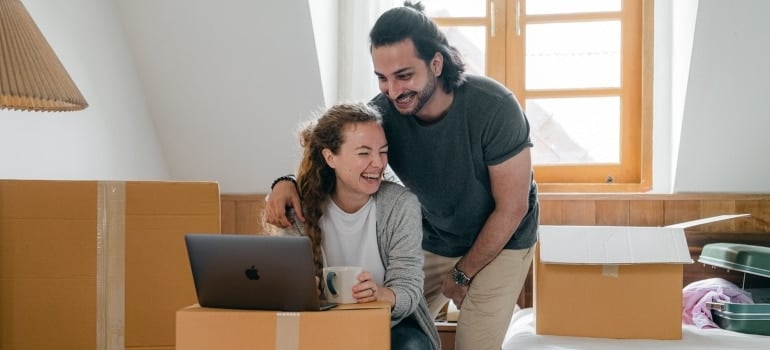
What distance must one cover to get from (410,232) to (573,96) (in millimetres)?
1455

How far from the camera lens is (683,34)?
266cm

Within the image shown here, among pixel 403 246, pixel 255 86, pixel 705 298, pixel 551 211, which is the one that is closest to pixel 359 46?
pixel 255 86

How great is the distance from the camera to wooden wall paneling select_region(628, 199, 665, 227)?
2824 mm

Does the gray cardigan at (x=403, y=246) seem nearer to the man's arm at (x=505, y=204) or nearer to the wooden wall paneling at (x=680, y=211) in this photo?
the man's arm at (x=505, y=204)

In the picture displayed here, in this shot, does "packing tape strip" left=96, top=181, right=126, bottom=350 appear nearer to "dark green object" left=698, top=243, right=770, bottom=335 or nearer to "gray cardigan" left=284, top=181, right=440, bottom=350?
"gray cardigan" left=284, top=181, right=440, bottom=350

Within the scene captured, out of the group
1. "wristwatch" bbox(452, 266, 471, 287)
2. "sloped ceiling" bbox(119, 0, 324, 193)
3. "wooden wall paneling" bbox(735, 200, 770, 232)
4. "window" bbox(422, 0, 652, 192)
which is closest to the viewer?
"wristwatch" bbox(452, 266, 471, 287)

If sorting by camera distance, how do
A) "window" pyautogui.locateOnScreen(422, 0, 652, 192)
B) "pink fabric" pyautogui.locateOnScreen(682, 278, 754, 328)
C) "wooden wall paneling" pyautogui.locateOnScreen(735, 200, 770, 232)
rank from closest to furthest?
"pink fabric" pyautogui.locateOnScreen(682, 278, 754, 328), "wooden wall paneling" pyautogui.locateOnScreen(735, 200, 770, 232), "window" pyautogui.locateOnScreen(422, 0, 652, 192)

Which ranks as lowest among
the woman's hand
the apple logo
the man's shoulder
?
the woman's hand

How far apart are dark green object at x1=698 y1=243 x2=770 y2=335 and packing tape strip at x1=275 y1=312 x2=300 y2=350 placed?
1438mm

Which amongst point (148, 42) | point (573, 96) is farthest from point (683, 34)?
point (148, 42)

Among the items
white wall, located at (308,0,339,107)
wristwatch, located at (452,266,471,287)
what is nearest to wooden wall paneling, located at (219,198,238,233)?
white wall, located at (308,0,339,107)

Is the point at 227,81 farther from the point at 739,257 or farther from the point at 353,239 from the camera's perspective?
the point at 739,257

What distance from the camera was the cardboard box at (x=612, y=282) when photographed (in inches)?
88.9

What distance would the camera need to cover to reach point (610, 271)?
2.28 metres
